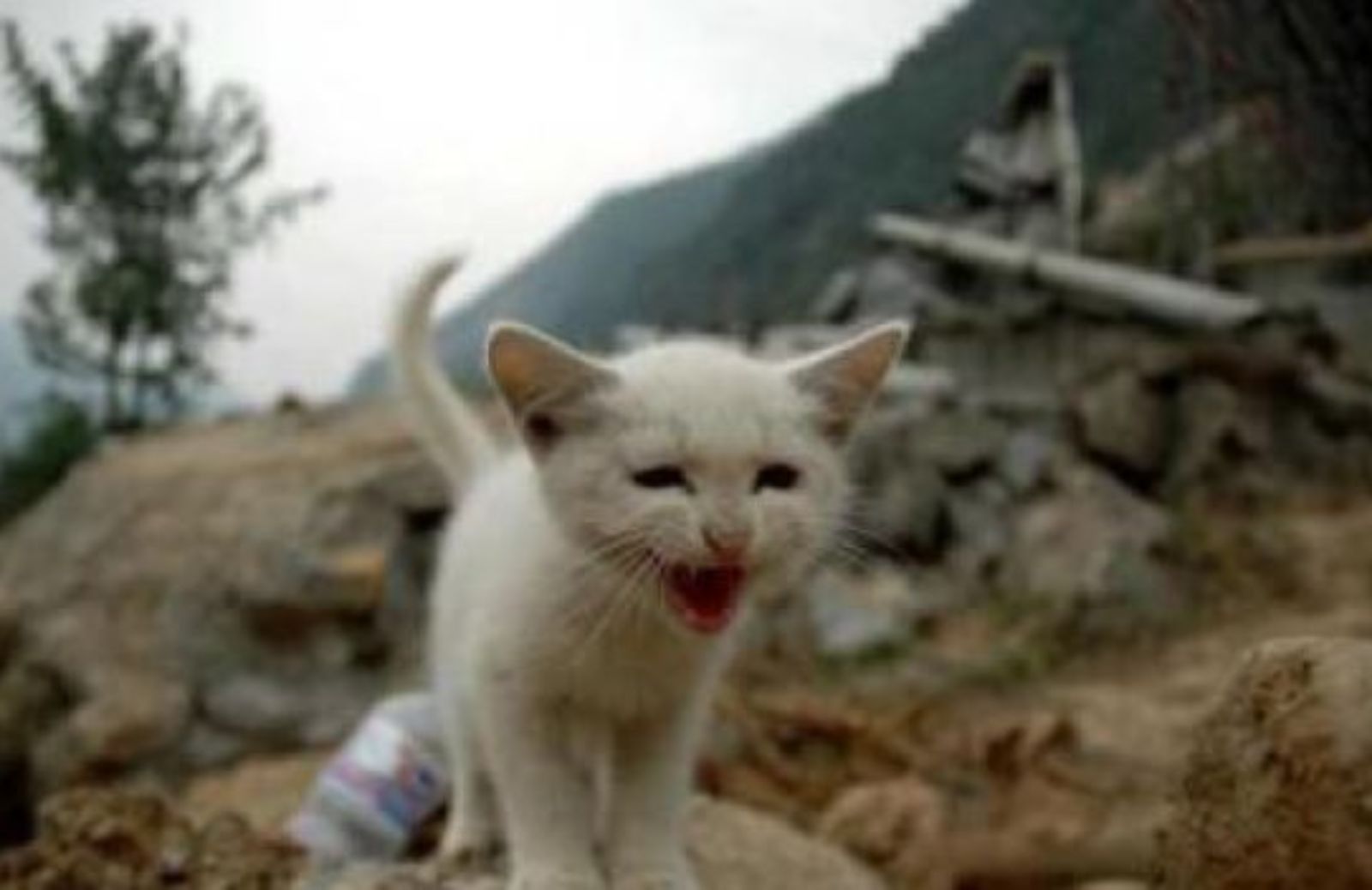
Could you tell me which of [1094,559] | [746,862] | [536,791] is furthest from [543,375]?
[1094,559]

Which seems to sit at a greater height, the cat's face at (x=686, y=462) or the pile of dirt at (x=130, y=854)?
the cat's face at (x=686, y=462)

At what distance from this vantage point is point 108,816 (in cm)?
317

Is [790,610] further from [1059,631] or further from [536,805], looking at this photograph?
[536,805]

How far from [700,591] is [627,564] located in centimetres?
11

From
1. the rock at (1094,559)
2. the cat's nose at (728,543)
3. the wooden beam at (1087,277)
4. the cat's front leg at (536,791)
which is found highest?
the cat's nose at (728,543)

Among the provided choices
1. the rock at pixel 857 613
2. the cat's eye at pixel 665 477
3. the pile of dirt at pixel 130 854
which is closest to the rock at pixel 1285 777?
the cat's eye at pixel 665 477

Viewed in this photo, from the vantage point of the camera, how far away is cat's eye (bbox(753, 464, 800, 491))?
2.42 metres

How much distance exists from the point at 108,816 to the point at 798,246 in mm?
6490

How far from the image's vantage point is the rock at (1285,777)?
1968 mm

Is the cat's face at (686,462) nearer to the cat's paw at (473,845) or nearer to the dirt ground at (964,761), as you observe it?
the dirt ground at (964,761)

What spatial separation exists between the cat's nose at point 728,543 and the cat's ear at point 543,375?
29 centimetres

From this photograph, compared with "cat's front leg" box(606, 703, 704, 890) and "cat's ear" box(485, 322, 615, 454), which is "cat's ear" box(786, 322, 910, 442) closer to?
"cat's ear" box(485, 322, 615, 454)

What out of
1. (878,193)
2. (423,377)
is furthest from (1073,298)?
(423,377)

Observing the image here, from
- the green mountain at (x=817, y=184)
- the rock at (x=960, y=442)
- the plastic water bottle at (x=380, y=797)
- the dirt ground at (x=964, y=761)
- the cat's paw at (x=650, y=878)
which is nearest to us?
the cat's paw at (x=650, y=878)
